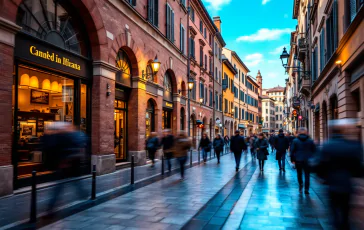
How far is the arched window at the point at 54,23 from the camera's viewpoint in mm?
9197

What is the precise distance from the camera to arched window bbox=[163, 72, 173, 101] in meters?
21.1

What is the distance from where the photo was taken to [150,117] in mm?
18641

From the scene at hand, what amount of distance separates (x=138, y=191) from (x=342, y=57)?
10399mm

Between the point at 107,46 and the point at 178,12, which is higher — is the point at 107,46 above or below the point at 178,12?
below

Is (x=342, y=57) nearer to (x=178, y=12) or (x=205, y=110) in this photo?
(x=178, y=12)

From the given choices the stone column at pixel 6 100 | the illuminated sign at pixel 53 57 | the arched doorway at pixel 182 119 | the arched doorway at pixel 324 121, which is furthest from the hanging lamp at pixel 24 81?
the arched doorway at pixel 324 121

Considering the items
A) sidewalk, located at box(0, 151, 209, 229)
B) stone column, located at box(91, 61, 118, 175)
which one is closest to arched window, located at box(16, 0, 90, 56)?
stone column, located at box(91, 61, 118, 175)

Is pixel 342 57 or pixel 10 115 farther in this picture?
pixel 342 57

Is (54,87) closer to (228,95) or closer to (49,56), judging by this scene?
(49,56)

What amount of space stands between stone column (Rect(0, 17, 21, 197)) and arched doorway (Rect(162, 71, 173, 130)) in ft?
42.4

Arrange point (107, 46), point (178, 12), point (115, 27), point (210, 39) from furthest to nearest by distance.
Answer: point (210, 39)
point (178, 12)
point (115, 27)
point (107, 46)

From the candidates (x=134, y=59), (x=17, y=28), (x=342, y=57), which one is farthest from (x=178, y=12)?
(x=17, y=28)

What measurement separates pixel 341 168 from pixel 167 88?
1790 centimetres

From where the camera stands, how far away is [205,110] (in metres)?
33.2
